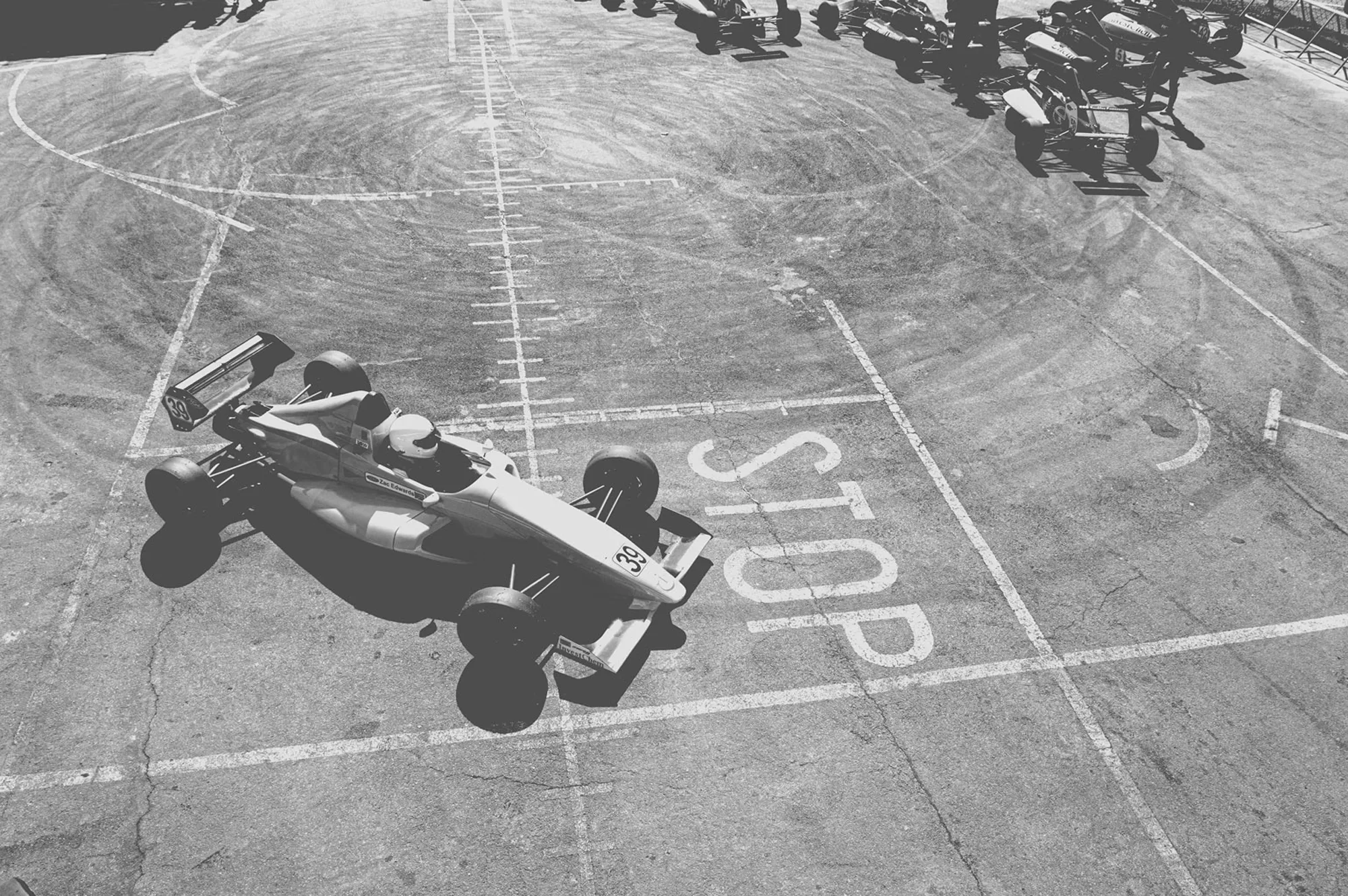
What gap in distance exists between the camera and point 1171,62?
21719 mm

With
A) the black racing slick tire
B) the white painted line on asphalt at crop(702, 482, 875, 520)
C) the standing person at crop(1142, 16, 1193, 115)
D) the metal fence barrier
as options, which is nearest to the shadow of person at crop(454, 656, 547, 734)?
the white painted line on asphalt at crop(702, 482, 875, 520)

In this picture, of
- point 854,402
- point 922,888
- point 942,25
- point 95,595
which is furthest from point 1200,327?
point 95,595

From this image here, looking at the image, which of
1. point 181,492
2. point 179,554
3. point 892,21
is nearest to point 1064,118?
point 892,21

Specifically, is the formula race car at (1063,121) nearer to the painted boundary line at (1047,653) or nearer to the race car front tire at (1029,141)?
the race car front tire at (1029,141)

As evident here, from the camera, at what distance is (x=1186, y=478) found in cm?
1271

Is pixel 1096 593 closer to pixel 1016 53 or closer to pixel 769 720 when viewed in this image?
pixel 769 720

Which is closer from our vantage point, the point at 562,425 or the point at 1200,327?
the point at 562,425

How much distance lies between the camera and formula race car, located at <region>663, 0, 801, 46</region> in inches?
990

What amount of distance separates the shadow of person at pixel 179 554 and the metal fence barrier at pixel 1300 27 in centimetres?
2753

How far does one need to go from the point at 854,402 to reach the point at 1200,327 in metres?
6.11

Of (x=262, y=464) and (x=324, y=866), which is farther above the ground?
(x=262, y=464)

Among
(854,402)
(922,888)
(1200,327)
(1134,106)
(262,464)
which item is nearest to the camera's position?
(922,888)

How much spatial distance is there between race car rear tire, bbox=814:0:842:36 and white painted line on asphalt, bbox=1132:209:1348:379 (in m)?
10.8

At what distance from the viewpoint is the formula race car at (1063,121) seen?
19781 mm
